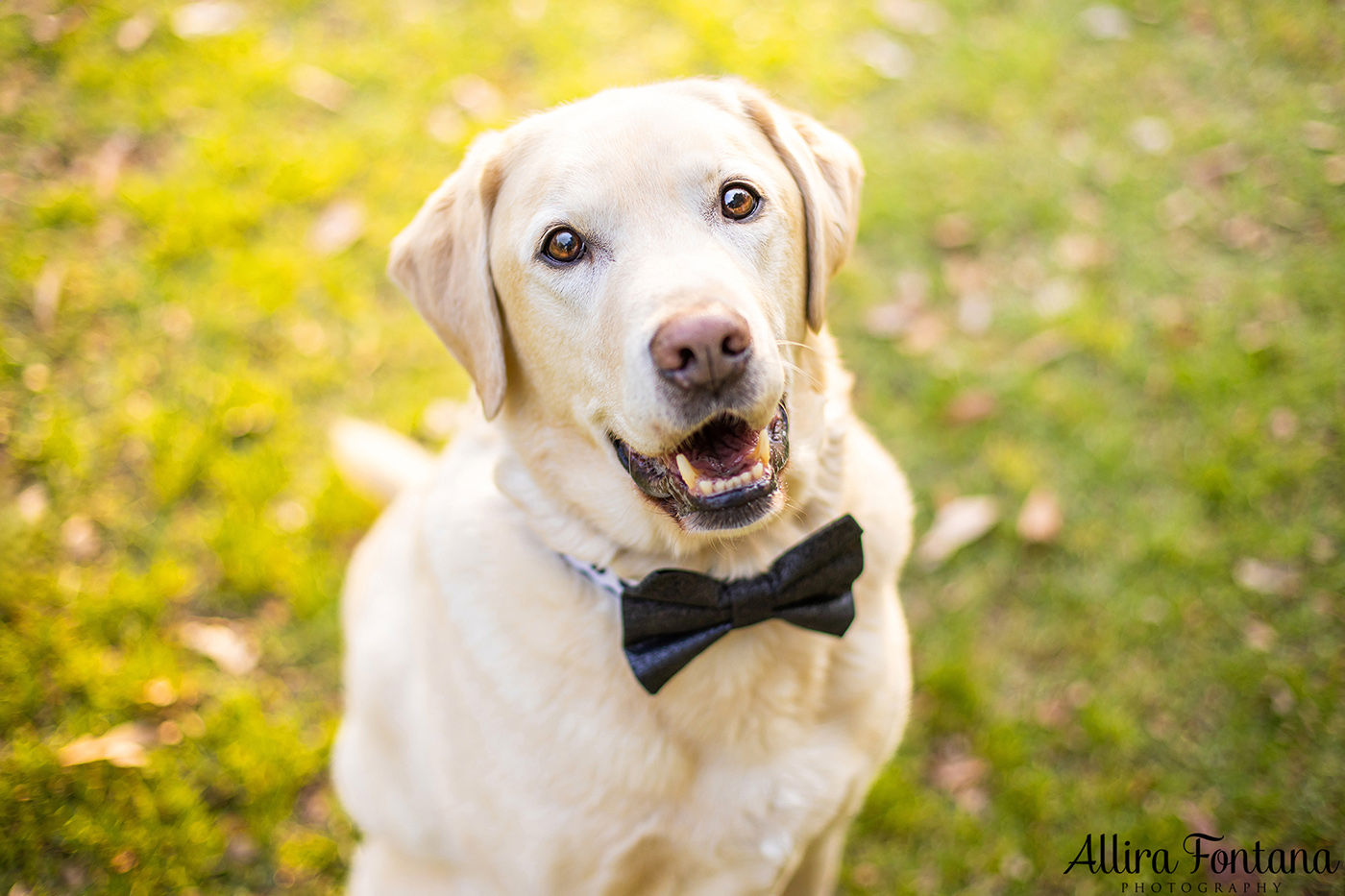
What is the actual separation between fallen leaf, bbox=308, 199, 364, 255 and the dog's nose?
3.36m

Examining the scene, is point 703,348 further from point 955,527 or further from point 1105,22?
point 1105,22

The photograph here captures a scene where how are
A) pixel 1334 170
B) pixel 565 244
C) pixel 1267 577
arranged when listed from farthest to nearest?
pixel 1334 170 < pixel 1267 577 < pixel 565 244

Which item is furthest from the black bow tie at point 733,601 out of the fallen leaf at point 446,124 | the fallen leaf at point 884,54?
the fallen leaf at point 884,54

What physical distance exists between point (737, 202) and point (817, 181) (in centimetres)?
29

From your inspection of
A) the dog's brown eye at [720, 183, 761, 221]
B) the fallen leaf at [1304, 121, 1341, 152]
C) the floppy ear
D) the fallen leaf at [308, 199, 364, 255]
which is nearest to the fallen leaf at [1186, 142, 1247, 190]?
the fallen leaf at [1304, 121, 1341, 152]

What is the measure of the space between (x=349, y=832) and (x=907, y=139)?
4568 millimetres

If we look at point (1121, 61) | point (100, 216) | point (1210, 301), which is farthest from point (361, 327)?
point (1121, 61)

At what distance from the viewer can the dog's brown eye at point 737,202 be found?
2154 millimetres

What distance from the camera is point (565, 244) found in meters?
2.13

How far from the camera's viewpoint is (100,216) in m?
4.54

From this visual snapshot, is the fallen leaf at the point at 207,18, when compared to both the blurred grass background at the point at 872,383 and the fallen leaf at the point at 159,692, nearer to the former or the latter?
the blurred grass background at the point at 872,383

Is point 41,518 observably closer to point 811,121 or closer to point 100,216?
point 100,216

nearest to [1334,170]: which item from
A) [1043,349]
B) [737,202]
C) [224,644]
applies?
[1043,349]

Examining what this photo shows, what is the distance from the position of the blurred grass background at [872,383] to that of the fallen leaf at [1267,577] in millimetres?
15
